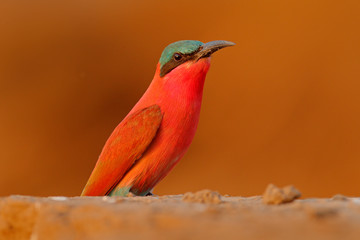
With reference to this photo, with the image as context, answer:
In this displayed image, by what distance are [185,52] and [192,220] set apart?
146 cm

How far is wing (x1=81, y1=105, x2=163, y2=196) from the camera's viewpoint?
2254 mm

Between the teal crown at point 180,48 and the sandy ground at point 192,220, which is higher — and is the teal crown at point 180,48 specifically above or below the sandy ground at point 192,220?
above

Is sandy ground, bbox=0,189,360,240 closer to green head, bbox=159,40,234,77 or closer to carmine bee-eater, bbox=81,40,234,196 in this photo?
carmine bee-eater, bbox=81,40,234,196

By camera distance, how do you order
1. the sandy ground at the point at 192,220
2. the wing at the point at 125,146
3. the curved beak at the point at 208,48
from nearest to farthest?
the sandy ground at the point at 192,220 → the wing at the point at 125,146 → the curved beak at the point at 208,48

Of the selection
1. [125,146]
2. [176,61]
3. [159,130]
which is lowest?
[125,146]

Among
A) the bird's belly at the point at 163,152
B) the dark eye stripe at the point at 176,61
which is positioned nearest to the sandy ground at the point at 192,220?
the bird's belly at the point at 163,152

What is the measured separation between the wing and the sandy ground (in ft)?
2.87

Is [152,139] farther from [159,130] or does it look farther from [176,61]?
[176,61]

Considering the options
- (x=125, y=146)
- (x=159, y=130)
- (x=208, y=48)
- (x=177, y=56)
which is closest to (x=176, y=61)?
(x=177, y=56)

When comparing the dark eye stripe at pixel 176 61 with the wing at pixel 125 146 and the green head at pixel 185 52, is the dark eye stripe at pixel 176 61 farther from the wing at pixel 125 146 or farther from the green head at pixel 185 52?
the wing at pixel 125 146

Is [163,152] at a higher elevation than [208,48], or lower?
lower

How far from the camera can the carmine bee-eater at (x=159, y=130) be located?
226 cm

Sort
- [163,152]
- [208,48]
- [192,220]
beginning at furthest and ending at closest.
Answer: [208,48] → [163,152] → [192,220]

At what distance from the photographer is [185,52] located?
2408mm
